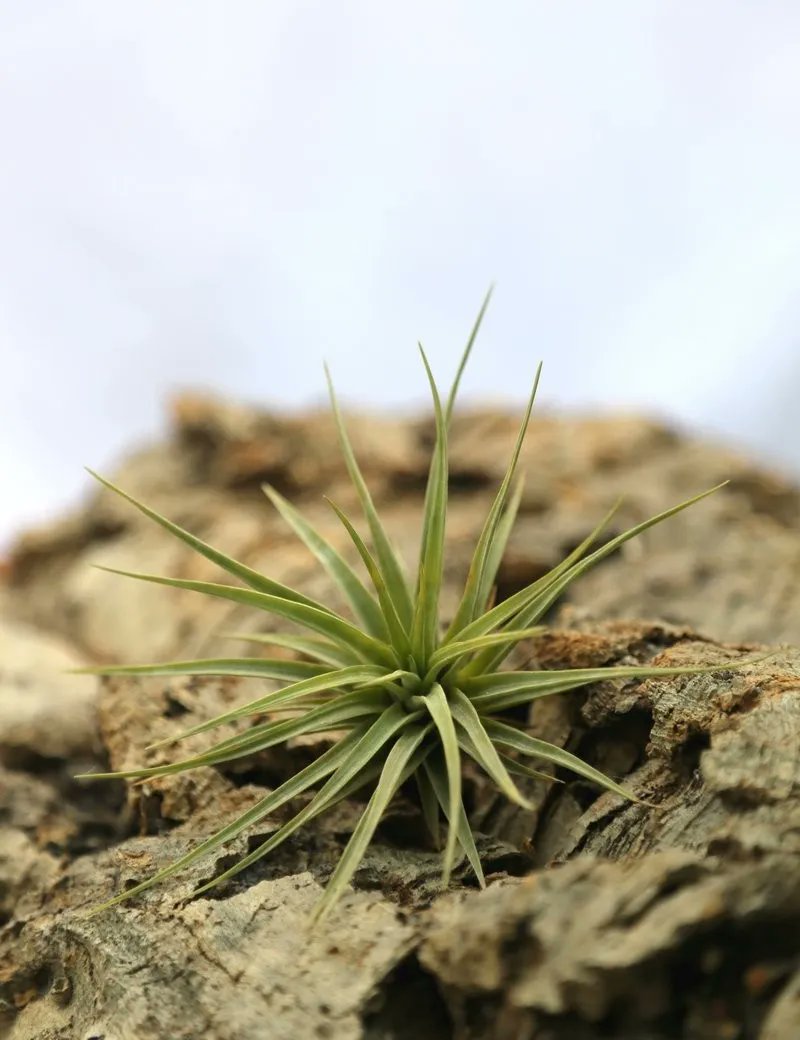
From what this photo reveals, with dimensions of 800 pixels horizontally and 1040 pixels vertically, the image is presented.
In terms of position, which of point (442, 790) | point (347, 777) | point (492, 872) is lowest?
point (492, 872)

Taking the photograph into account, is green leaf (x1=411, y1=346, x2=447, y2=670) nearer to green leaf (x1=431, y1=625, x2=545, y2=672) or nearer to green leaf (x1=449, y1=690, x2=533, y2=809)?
green leaf (x1=431, y1=625, x2=545, y2=672)

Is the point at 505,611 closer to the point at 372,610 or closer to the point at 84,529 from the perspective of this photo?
the point at 372,610

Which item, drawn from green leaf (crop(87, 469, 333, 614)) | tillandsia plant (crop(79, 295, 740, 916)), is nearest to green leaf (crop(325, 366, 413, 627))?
tillandsia plant (crop(79, 295, 740, 916))

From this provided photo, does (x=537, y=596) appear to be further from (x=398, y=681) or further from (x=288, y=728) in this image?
(x=288, y=728)

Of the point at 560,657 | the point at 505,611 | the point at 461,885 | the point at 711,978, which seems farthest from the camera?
the point at 560,657

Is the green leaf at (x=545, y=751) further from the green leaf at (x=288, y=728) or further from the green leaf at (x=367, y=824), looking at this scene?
the green leaf at (x=288, y=728)

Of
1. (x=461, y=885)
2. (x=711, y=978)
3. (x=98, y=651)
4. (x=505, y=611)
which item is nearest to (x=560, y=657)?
(x=505, y=611)

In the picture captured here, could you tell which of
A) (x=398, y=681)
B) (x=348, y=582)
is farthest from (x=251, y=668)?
(x=398, y=681)
